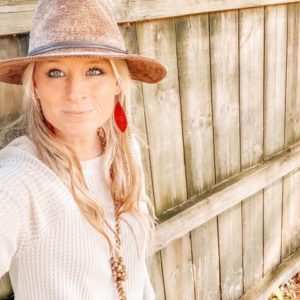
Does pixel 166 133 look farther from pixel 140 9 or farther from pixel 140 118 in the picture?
pixel 140 9

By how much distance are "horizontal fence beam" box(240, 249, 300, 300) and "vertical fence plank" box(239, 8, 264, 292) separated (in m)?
0.07

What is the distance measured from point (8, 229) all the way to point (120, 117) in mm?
545

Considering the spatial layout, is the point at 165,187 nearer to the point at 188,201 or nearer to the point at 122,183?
the point at 188,201

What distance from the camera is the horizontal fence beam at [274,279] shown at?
10.1ft

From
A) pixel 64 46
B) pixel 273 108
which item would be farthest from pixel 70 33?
pixel 273 108

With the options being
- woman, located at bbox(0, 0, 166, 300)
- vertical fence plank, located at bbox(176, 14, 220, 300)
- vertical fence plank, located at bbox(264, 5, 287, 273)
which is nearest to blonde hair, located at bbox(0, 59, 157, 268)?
woman, located at bbox(0, 0, 166, 300)

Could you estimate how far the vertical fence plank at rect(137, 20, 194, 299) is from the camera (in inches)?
75.7

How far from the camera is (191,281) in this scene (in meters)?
2.54

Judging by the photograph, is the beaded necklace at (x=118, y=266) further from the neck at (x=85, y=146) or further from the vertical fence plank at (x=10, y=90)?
the vertical fence plank at (x=10, y=90)

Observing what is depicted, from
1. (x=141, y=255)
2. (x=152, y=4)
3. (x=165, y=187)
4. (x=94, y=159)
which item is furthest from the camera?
(x=165, y=187)

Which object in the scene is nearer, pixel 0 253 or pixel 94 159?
pixel 0 253

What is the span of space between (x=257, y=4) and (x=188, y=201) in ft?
3.61

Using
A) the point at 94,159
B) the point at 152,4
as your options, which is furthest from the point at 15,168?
the point at 152,4

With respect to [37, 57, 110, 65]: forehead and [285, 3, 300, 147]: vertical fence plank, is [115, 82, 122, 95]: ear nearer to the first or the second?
[37, 57, 110, 65]: forehead
